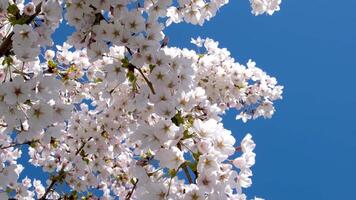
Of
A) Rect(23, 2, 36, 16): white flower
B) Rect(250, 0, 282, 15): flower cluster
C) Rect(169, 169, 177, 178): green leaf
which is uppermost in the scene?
Rect(250, 0, 282, 15): flower cluster

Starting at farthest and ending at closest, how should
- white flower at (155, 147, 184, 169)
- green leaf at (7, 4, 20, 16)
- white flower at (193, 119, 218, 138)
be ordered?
1. green leaf at (7, 4, 20, 16)
2. white flower at (193, 119, 218, 138)
3. white flower at (155, 147, 184, 169)

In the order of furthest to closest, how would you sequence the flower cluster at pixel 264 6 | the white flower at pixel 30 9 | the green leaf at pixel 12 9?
the flower cluster at pixel 264 6 → the white flower at pixel 30 9 → the green leaf at pixel 12 9

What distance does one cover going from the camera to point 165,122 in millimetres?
4602

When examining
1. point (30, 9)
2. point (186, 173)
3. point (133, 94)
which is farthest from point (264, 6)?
point (186, 173)

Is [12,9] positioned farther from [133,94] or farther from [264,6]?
[264,6]

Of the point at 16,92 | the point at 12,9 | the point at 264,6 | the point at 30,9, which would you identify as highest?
the point at 264,6

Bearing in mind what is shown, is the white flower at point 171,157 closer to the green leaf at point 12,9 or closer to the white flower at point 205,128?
the white flower at point 205,128

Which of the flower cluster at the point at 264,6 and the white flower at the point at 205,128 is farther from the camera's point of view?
the flower cluster at the point at 264,6

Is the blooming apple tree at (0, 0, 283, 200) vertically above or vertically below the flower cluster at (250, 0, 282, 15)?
below

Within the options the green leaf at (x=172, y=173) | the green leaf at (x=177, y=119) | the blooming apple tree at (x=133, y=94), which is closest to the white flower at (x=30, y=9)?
the blooming apple tree at (x=133, y=94)

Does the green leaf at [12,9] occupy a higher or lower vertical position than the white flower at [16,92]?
higher

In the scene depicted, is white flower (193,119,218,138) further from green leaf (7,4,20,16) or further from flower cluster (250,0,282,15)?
flower cluster (250,0,282,15)

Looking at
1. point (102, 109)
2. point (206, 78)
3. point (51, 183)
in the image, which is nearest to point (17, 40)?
point (102, 109)

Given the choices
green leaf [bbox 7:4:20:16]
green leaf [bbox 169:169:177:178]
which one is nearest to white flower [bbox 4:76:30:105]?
green leaf [bbox 7:4:20:16]
